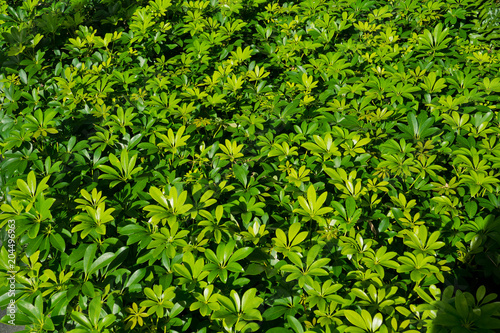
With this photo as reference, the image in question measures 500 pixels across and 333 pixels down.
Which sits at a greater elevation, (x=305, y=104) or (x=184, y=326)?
(x=305, y=104)

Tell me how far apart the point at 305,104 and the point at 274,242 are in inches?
41.0

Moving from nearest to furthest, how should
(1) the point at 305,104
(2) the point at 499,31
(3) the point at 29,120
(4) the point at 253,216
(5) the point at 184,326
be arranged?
(5) the point at 184,326
(4) the point at 253,216
(3) the point at 29,120
(1) the point at 305,104
(2) the point at 499,31

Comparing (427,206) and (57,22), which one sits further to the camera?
(57,22)

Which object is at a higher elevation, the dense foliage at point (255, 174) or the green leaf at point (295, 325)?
the dense foliage at point (255, 174)

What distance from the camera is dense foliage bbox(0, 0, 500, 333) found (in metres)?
1.18

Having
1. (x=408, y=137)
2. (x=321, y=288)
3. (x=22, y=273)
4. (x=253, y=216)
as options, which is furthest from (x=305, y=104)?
(x=22, y=273)

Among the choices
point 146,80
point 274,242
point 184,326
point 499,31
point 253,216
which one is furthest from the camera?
point 499,31

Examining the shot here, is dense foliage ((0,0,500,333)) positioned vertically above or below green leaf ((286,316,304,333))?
above

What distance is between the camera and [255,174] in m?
1.73

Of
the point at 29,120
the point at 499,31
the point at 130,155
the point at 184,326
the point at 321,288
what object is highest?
the point at 499,31

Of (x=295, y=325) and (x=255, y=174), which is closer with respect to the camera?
(x=295, y=325)

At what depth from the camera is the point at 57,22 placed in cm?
263

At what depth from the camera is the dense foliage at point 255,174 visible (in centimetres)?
118

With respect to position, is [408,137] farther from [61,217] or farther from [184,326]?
[61,217]
